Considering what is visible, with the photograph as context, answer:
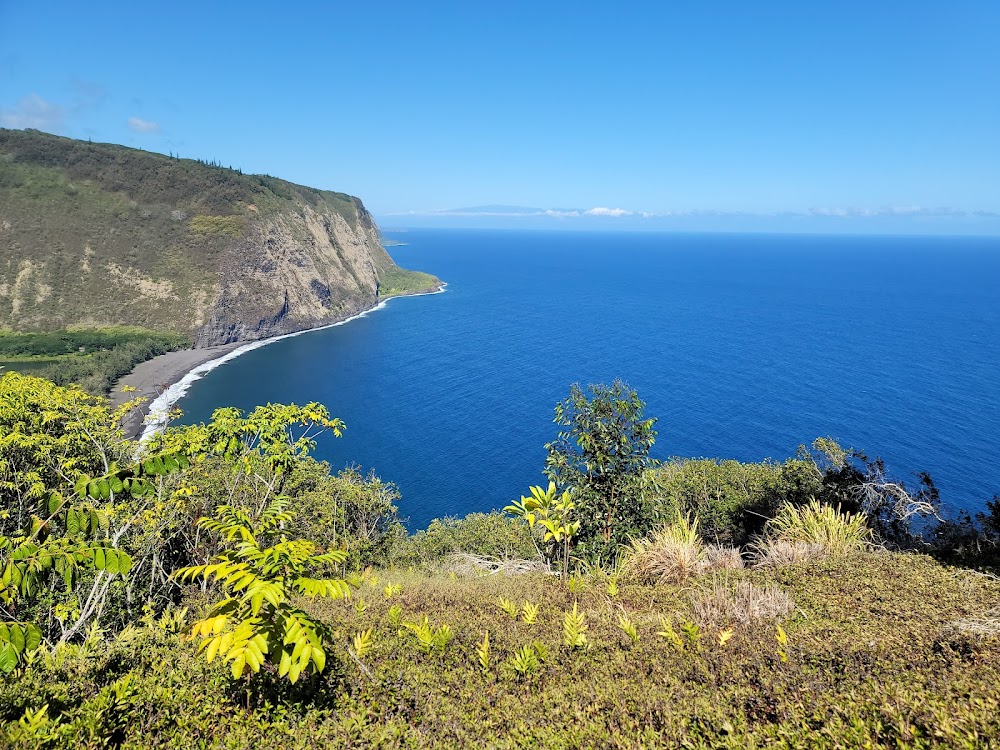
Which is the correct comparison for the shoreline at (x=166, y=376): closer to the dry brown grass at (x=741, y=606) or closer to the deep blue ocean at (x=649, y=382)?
the deep blue ocean at (x=649, y=382)

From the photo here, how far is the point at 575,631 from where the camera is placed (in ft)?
23.2

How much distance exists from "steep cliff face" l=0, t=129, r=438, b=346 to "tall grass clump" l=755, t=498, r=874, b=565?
115364 millimetres

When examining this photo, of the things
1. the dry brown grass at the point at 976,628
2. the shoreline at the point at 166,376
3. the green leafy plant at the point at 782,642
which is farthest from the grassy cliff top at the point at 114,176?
the dry brown grass at the point at 976,628

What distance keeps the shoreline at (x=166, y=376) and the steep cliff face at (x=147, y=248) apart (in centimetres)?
587

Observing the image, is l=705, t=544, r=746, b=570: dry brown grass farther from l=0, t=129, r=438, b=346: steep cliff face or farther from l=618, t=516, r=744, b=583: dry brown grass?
l=0, t=129, r=438, b=346: steep cliff face

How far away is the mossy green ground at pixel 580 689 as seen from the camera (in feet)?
15.8

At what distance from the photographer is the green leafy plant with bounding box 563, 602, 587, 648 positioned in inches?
275

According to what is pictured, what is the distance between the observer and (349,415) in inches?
2805

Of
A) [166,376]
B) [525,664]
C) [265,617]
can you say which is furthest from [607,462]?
[166,376]

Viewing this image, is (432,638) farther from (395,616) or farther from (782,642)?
(782,642)

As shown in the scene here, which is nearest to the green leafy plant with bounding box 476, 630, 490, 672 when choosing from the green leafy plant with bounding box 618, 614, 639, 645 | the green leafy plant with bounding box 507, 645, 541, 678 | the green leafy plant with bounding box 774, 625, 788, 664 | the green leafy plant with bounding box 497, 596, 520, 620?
the green leafy plant with bounding box 507, 645, 541, 678

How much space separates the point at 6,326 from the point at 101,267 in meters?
19.6

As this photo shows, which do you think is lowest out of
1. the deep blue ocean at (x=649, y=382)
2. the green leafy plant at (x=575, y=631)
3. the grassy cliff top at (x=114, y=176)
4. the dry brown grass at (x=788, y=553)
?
the deep blue ocean at (x=649, y=382)

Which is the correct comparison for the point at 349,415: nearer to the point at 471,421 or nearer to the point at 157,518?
the point at 471,421
